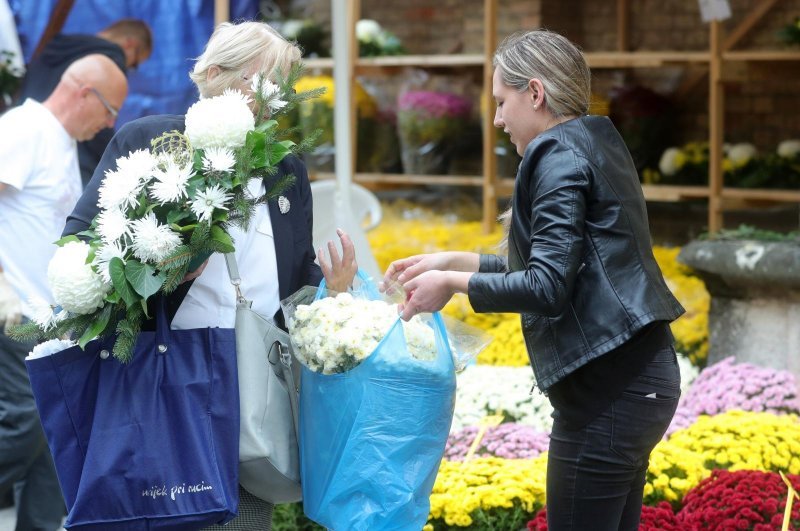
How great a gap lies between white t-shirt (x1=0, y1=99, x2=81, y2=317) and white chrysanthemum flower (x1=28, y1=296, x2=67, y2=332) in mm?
1286

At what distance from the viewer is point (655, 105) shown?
6.72 meters

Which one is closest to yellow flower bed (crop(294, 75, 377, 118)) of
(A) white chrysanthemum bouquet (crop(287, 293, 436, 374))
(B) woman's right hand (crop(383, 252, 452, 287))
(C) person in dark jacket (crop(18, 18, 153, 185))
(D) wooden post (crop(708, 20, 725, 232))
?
(C) person in dark jacket (crop(18, 18, 153, 185))

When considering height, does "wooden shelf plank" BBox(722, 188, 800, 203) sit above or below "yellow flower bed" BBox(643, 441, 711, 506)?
above

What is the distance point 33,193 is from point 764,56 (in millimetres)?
4022

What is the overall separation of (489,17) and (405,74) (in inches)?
31.5

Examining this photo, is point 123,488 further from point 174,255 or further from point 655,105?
point 655,105

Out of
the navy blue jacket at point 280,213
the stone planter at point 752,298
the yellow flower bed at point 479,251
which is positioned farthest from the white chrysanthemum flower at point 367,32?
the navy blue jacket at point 280,213

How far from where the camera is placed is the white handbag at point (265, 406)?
238 centimetres

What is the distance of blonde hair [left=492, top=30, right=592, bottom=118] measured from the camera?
2.23m

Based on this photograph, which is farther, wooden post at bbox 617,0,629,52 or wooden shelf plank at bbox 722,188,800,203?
wooden post at bbox 617,0,629,52

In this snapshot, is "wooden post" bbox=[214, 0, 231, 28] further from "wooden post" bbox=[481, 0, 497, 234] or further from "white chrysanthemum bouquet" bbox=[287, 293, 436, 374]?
"white chrysanthemum bouquet" bbox=[287, 293, 436, 374]

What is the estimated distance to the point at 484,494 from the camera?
130 inches

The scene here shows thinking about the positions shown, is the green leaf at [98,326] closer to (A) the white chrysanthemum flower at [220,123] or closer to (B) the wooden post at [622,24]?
(A) the white chrysanthemum flower at [220,123]

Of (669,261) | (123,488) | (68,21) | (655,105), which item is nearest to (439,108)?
(655,105)
